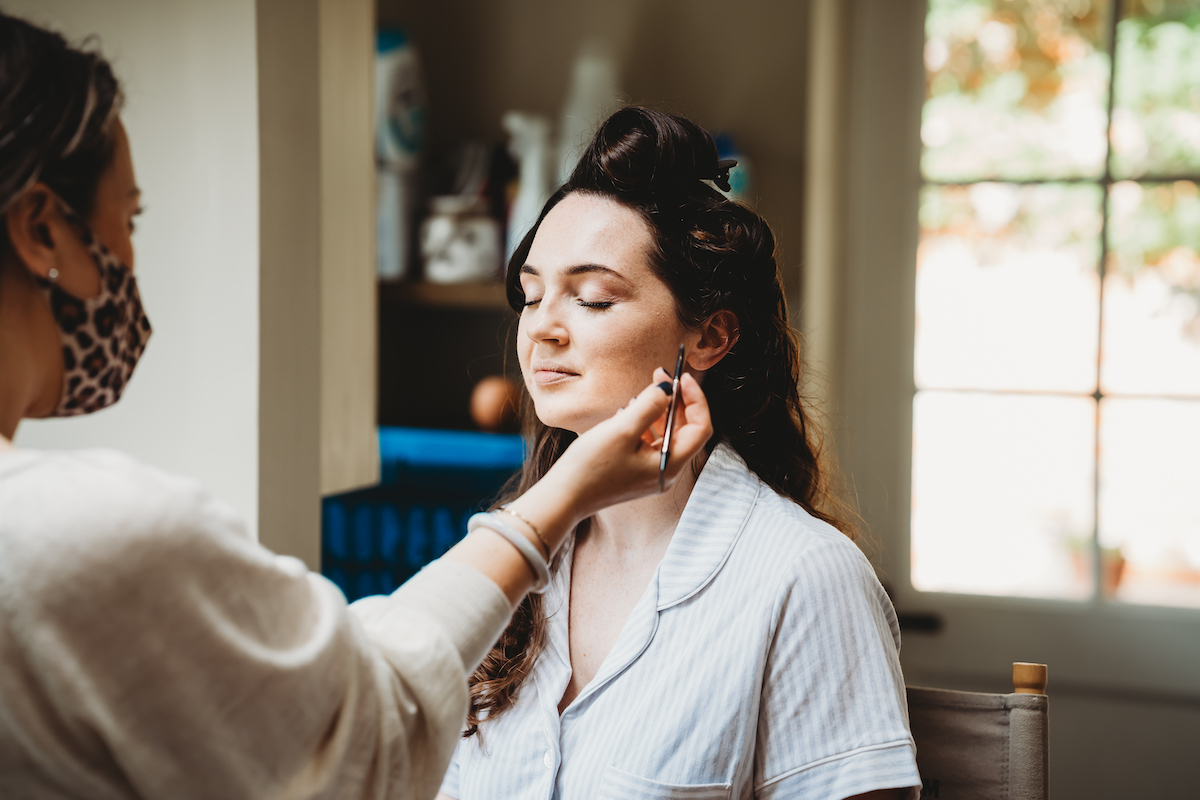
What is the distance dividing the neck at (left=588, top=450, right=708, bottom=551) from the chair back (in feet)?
1.07

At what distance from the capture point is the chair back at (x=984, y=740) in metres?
0.86

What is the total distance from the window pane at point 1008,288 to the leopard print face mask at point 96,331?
1.59 meters

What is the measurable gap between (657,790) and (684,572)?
23cm

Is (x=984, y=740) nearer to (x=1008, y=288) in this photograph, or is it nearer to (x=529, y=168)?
(x=1008, y=288)

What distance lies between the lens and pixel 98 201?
56 cm

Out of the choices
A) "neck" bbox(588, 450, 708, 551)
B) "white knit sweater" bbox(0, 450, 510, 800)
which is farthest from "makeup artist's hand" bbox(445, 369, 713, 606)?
"neck" bbox(588, 450, 708, 551)

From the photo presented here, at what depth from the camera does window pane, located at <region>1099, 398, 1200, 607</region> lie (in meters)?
1.68

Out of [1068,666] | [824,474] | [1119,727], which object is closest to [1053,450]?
[1068,666]

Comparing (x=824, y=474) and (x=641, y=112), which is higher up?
(x=641, y=112)

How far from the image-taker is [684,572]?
956 millimetres

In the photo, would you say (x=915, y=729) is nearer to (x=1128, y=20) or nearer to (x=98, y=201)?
(x=98, y=201)

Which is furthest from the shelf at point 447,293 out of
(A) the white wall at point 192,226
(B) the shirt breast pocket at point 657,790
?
(B) the shirt breast pocket at point 657,790

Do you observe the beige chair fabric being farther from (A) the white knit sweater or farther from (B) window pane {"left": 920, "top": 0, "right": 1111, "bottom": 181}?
(B) window pane {"left": 920, "top": 0, "right": 1111, "bottom": 181}

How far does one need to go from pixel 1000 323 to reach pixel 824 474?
87 cm
